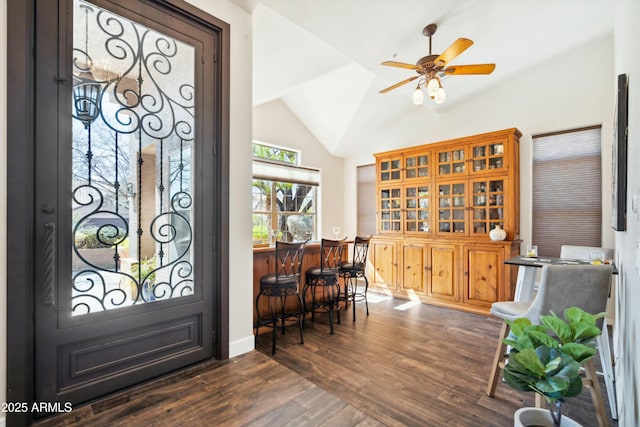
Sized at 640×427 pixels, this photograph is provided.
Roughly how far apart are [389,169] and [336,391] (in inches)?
154

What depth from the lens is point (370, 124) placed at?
5.62 metres

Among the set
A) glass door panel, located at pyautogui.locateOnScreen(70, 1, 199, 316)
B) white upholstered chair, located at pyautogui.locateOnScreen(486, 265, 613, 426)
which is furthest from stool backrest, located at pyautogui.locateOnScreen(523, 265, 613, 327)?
glass door panel, located at pyautogui.locateOnScreen(70, 1, 199, 316)

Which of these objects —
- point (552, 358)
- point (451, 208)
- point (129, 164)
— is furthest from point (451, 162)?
point (129, 164)

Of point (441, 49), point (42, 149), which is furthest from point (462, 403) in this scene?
point (441, 49)

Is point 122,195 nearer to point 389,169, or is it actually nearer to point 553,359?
point 553,359

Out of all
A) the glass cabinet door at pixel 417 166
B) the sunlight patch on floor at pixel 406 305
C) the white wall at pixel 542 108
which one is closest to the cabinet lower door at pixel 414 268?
the sunlight patch on floor at pixel 406 305

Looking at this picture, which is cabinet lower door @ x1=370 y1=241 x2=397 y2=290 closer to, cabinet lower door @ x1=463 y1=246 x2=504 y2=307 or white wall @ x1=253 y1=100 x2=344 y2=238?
cabinet lower door @ x1=463 y1=246 x2=504 y2=307

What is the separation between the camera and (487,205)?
165 inches

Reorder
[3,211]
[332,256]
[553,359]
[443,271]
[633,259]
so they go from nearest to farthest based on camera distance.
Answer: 1. [553,359]
2. [633,259]
3. [3,211]
4. [332,256]
5. [443,271]

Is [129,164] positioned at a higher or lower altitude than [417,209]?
higher

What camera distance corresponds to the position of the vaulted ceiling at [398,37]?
2742mm

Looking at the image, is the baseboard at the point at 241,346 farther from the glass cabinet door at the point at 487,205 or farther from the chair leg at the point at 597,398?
the glass cabinet door at the point at 487,205

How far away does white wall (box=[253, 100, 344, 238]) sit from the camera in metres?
5.37

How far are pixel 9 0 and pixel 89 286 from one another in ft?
5.29
